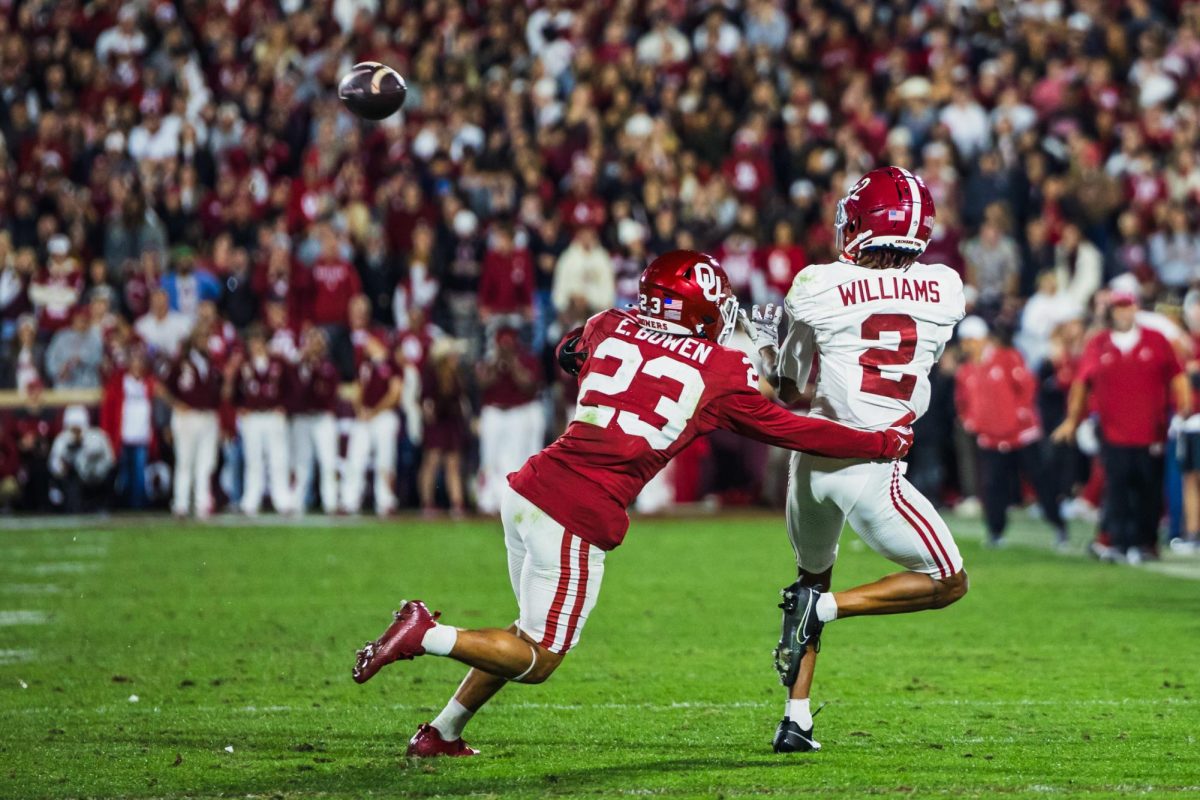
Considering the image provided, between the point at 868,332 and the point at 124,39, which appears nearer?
the point at 868,332

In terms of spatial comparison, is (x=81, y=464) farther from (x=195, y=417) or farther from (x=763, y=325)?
(x=763, y=325)

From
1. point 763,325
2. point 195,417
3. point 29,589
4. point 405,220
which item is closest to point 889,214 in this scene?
point 763,325

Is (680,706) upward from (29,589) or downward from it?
upward

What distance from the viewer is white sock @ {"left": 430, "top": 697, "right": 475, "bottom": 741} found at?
591 centimetres

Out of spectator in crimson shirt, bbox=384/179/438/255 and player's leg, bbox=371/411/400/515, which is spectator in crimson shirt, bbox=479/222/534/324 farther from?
player's leg, bbox=371/411/400/515

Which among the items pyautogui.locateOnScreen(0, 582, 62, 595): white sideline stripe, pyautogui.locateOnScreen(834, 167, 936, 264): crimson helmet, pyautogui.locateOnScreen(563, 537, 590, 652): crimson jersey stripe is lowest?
pyautogui.locateOnScreen(0, 582, 62, 595): white sideline stripe

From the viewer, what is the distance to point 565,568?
565cm

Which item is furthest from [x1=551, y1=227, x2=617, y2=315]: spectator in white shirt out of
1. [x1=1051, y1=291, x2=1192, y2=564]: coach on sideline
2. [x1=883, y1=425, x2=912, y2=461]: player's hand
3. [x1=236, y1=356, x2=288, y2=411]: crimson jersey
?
[x1=883, y1=425, x2=912, y2=461]: player's hand

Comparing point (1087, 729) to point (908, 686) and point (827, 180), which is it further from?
point (827, 180)

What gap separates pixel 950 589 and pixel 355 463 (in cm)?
1127

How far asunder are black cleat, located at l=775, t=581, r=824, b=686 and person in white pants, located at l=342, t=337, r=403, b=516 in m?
11.1

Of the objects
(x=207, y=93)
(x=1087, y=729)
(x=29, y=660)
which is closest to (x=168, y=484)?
Answer: (x=207, y=93)

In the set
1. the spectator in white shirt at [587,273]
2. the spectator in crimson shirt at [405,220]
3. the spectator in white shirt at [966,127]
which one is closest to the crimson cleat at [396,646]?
the spectator in white shirt at [587,273]

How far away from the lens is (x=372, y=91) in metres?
7.68
